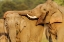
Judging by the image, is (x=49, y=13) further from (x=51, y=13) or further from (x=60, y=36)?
Answer: (x=60, y=36)

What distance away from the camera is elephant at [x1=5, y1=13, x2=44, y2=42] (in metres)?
6.83

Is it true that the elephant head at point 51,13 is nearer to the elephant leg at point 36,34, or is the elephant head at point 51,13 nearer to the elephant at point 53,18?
the elephant at point 53,18

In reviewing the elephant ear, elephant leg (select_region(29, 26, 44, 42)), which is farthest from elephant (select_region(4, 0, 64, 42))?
elephant leg (select_region(29, 26, 44, 42))

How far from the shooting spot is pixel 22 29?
284 inches

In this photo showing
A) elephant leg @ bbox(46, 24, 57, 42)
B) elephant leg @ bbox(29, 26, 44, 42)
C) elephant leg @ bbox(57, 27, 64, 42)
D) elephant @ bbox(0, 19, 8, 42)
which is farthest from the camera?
elephant leg @ bbox(29, 26, 44, 42)

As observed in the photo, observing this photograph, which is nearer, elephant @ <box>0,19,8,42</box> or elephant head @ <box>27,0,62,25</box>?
elephant head @ <box>27,0,62,25</box>

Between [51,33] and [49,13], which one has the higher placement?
[49,13]

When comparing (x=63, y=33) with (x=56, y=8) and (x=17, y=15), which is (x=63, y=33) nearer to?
(x=56, y=8)

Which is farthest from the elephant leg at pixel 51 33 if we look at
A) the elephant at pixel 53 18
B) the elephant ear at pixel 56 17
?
the elephant ear at pixel 56 17

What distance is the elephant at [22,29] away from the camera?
6.83m

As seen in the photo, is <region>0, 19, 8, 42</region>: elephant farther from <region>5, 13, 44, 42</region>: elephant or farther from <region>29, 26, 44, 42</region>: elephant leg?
<region>29, 26, 44, 42</region>: elephant leg

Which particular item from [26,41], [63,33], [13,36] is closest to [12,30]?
[13,36]

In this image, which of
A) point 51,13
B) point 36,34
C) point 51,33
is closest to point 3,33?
point 36,34

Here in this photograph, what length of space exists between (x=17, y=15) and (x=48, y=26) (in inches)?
28.2
